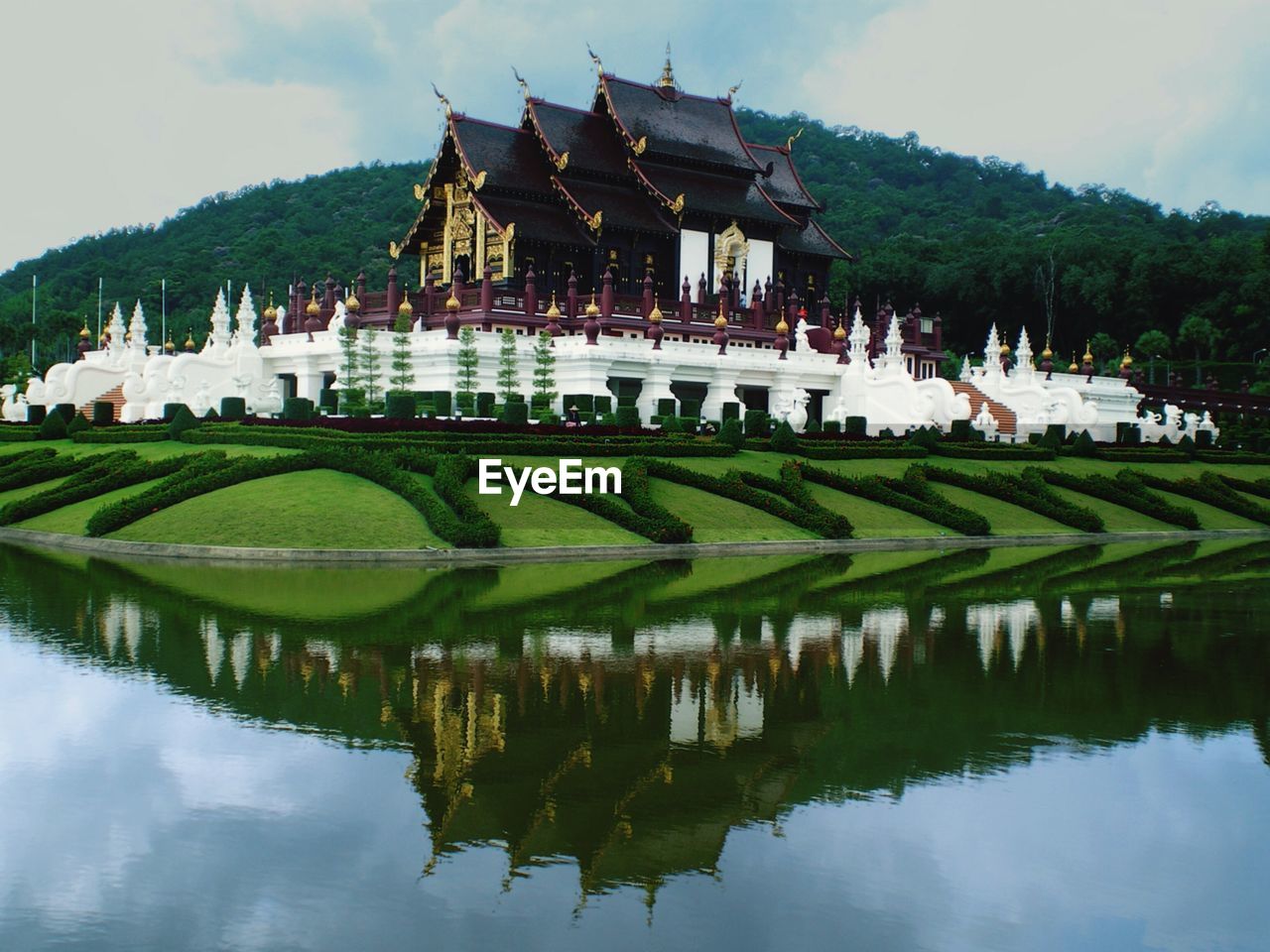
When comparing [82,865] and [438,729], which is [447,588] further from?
[82,865]

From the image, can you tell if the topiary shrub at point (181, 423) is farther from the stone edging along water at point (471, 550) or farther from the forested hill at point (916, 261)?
the forested hill at point (916, 261)

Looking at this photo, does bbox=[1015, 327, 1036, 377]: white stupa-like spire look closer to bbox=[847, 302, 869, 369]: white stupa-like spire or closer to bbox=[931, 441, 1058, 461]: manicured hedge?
bbox=[847, 302, 869, 369]: white stupa-like spire

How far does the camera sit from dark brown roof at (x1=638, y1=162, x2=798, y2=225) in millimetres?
60500

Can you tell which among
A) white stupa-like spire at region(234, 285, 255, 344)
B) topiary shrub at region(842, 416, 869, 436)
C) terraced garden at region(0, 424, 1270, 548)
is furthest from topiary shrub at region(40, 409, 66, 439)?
topiary shrub at region(842, 416, 869, 436)

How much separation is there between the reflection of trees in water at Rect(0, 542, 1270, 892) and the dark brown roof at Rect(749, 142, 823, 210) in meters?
41.3

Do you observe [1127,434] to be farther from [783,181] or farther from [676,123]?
[676,123]

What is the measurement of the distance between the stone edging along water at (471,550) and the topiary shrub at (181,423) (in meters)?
7.29

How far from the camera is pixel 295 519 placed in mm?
32188

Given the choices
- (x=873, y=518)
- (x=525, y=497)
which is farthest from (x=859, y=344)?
(x=525, y=497)

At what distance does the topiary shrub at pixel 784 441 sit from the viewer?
44031mm

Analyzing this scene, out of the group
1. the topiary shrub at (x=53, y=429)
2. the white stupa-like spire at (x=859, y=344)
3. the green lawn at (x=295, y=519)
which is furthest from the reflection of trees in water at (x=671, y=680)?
the white stupa-like spire at (x=859, y=344)

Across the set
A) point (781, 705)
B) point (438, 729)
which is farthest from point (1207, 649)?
point (438, 729)

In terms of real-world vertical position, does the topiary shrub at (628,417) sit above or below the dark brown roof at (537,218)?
below

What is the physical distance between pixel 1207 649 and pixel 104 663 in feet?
52.0
